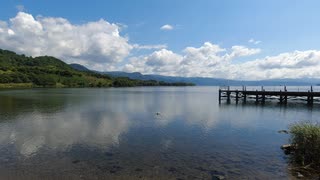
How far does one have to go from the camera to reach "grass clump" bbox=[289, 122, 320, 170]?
19016mm

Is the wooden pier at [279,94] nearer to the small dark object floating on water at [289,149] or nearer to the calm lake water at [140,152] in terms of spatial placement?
the calm lake water at [140,152]

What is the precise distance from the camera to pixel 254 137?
29.7m

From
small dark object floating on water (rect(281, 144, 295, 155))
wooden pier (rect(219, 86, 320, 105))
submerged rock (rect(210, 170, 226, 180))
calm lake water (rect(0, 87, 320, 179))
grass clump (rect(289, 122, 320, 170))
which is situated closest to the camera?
submerged rock (rect(210, 170, 226, 180))

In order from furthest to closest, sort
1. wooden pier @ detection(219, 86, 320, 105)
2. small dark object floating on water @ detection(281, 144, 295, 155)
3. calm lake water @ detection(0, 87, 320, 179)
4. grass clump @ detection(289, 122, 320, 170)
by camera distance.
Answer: wooden pier @ detection(219, 86, 320, 105), small dark object floating on water @ detection(281, 144, 295, 155), grass clump @ detection(289, 122, 320, 170), calm lake water @ detection(0, 87, 320, 179)

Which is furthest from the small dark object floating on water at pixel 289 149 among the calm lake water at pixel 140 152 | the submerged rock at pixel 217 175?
the submerged rock at pixel 217 175

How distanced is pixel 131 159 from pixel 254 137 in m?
15.5

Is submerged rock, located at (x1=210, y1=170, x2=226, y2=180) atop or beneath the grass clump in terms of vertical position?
beneath

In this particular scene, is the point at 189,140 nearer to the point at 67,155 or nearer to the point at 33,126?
the point at 67,155

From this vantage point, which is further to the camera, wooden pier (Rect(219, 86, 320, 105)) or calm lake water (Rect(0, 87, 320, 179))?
wooden pier (Rect(219, 86, 320, 105))

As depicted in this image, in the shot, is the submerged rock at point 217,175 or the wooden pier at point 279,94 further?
the wooden pier at point 279,94

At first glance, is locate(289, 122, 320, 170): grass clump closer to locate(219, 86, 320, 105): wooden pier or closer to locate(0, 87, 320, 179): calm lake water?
locate(0, 87, 320, 179): calm lake water

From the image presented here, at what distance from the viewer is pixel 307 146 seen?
64.7ft

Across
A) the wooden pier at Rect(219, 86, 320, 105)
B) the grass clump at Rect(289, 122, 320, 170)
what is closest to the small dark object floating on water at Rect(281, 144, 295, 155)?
the grass clump at Rect(289, 122, 320, 170)

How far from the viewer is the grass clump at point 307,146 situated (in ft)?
62.4
